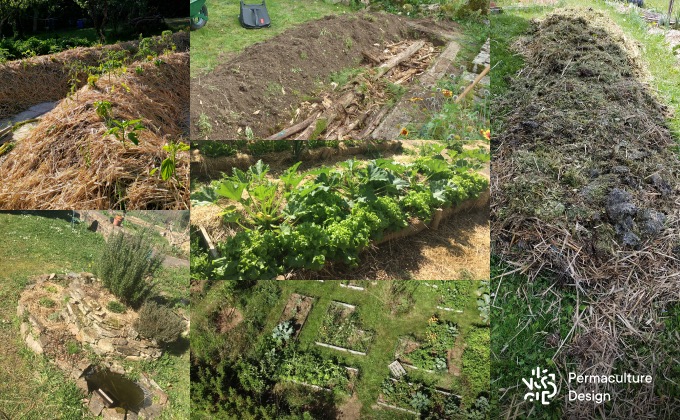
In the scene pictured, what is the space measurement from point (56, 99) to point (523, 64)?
5.86 metres

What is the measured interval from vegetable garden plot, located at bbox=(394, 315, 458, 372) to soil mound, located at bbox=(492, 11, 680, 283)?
2.08ft

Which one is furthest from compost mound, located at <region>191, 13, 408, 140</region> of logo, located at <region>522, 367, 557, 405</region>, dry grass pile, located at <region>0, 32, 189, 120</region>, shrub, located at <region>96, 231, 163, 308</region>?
logo, located at <region>522, 367, 557, 405</region>

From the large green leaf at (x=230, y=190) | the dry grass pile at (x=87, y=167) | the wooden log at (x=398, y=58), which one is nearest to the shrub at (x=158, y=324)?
the dry grass pile at (x=87, y=167)

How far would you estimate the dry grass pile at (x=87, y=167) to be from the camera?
301 cm

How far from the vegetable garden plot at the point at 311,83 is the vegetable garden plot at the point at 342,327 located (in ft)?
4.81

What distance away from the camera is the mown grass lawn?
2.89 meters

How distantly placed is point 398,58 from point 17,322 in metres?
4.80

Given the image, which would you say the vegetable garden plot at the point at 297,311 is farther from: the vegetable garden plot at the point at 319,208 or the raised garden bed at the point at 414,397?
the raised garden bed at the point at 414,397

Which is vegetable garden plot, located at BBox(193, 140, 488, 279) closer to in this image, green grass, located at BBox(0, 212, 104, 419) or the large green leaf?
the large green leaf

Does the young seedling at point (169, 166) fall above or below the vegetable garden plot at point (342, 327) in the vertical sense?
above

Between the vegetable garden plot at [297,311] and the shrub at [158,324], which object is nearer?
the shrub at [158,324]

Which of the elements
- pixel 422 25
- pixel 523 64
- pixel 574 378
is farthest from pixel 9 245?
pixel 422 25

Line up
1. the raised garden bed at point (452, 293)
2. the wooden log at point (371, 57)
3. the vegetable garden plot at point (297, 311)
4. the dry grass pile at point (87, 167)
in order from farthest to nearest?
the wooden log at point (371, 57)
the raised garden bed at point (452, 293)
the vegetable garden plot at point (297, 311)
the dry grass pile at point (87, 167)

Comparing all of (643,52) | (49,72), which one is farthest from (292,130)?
(643,52)
